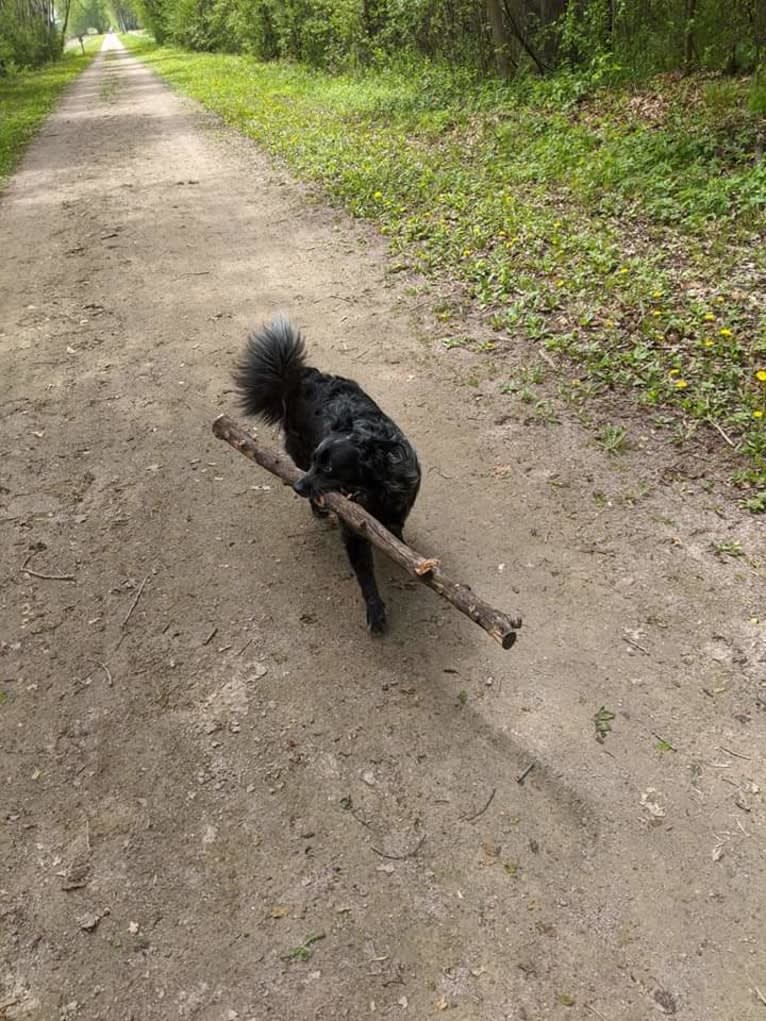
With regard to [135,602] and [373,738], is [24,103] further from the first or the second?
[373,738]

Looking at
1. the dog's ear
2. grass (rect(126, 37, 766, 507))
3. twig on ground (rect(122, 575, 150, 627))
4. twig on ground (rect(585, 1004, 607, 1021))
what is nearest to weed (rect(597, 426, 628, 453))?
grass (rect(126, 37, 766, 507))

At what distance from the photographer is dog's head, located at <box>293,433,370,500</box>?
323 centimetres

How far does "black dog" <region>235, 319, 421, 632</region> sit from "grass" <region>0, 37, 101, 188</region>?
11.8 meters

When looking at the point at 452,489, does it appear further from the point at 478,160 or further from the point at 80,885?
the point at 478,160

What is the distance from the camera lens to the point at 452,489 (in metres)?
4.41

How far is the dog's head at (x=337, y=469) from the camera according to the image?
3.23m

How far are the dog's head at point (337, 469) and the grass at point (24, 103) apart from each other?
12893mm

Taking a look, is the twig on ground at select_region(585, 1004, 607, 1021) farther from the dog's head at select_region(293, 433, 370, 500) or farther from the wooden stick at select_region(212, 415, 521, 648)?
the dog's head at select_region(293, 433, 370, 500)

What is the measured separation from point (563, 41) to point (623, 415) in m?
10.0

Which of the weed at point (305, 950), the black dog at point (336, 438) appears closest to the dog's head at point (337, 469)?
the black dog at point (336, 438)

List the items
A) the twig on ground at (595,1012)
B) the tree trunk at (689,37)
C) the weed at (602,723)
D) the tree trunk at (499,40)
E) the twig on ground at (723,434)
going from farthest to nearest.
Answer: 1. the tree trunk at (499,40)
2. the tree trunk at (689,37)
3. the twig on ground at (723,434)
4. the weed at (602,723)
5. the twig on ground at (595,1012)

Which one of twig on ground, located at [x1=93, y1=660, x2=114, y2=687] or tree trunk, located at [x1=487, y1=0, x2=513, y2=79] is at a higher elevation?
tree trunk, located at [x1=487, y1=0, x2=513, y2=79]

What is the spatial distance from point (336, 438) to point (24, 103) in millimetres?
28902

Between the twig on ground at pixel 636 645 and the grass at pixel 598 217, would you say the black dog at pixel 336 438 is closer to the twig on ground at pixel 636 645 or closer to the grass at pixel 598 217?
the twig on ground at pixel 636 645
